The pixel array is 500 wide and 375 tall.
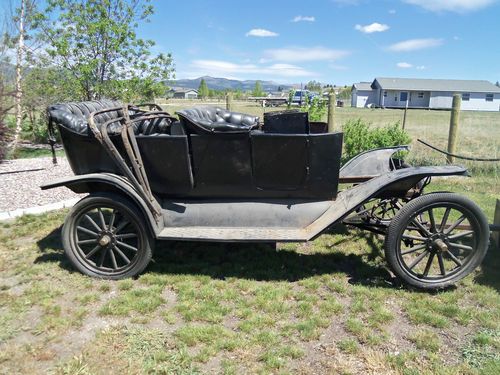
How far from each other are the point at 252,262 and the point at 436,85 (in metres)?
56.9

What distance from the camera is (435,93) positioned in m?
51.4

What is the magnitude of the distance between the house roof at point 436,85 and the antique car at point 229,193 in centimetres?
5312

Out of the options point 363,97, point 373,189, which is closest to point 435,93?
point 363,97

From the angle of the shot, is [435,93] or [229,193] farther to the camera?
[435,93]

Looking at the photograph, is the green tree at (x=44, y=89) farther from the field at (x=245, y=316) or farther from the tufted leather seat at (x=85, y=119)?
the field at (x=245, y=316)

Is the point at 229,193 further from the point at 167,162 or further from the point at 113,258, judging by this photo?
the point at 113,258

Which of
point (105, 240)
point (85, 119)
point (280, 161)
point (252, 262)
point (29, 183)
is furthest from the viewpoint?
point (29, 183)

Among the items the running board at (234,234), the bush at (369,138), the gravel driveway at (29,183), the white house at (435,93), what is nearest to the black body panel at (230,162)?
the running board at (234,234)

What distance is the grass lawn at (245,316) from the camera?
2.50m

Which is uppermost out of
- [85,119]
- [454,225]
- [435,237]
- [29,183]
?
[85,119]

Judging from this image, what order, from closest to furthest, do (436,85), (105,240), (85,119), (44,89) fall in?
1. (105,240)
2. (85,119)
3. (44,89)
4. (436,85)

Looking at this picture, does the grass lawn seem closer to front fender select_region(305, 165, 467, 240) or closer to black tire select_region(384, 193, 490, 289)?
black tire select_region(384, 193, 490, 289)

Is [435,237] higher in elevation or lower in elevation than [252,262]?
higher

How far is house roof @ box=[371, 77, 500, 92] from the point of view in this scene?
51084 millimetres
